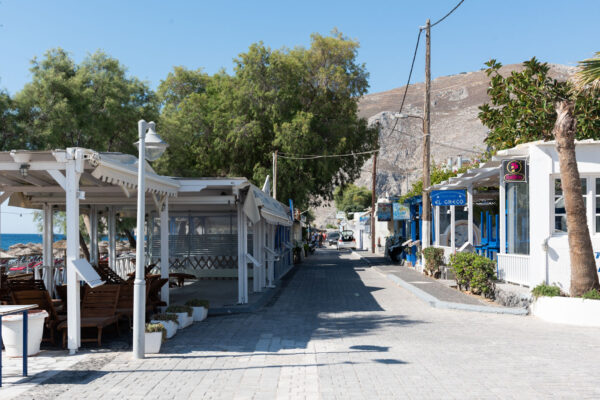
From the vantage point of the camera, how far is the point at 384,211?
3928cm

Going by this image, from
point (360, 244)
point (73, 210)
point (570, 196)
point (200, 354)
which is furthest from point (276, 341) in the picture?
point (360, 244)

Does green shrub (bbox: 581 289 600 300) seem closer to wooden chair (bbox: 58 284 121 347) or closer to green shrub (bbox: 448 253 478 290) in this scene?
green shrub (bbox: 448 253 478 290)

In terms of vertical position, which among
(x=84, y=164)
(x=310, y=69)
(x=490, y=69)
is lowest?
(x=84, y=164)

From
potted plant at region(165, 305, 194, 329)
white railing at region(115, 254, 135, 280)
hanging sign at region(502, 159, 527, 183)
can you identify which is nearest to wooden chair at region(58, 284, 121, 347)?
potted plant at region(165, 305, 194, 329)

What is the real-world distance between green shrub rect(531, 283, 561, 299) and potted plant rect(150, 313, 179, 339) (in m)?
7.38

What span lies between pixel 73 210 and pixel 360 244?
5691 centimetres

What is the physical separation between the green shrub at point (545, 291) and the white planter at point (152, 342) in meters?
7.80

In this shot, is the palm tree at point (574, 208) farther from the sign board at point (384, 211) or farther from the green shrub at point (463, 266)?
the sign board at point (384, 211)

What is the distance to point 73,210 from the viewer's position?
816 centimetres

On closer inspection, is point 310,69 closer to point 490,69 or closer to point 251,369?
point 490,69

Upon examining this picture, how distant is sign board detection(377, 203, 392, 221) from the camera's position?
1537 inches

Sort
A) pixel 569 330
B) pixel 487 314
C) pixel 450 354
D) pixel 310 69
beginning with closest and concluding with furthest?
pixel 450 354
pixel 569 330
pixel 487 314
pixel 310 69

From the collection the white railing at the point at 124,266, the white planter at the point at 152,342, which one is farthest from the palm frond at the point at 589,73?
the white railing at the point at 124,266

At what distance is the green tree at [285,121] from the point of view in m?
31.9
